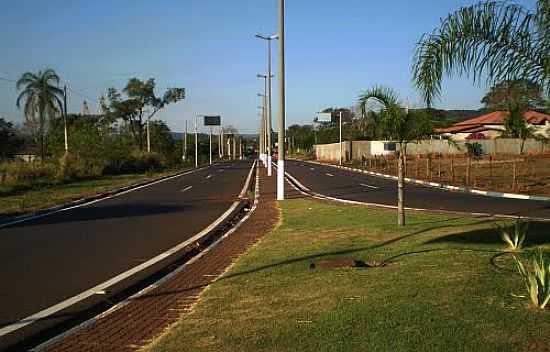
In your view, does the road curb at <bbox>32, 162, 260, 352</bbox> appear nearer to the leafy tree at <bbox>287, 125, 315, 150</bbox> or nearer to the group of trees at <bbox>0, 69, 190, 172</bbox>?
the group of trees at <bbox>0, 69, 190, 172</bbox>

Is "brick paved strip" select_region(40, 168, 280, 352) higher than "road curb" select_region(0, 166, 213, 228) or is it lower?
higher

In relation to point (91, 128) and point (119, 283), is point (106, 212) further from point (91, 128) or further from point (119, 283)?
point (91, 128)

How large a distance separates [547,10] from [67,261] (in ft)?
25.8

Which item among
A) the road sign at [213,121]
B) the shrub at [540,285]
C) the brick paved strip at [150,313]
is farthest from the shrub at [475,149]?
the road sign at [213,121]

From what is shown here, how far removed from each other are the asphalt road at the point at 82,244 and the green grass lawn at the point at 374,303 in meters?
2.01

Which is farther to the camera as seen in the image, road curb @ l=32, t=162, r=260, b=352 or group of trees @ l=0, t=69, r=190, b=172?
group of trees @ l=0, t=69, r=190, b=172

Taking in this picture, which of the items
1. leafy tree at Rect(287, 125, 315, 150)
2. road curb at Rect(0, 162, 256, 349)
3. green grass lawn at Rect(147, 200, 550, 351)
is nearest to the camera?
green grass lawn at Rect(147, 200, 550, 351)

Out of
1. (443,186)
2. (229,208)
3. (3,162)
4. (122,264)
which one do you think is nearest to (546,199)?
(443,186)

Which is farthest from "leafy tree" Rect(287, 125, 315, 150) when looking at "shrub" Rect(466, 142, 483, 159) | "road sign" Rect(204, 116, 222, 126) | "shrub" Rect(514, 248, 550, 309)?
"shrub" Rect(514, 248, 550, 309)

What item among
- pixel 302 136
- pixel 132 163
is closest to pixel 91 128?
pixel 132 163

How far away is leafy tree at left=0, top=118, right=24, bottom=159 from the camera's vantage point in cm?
6106

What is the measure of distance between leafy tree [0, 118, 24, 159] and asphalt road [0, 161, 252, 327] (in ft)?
148

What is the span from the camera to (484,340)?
4.75 m

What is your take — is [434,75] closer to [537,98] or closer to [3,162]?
[537,98]
